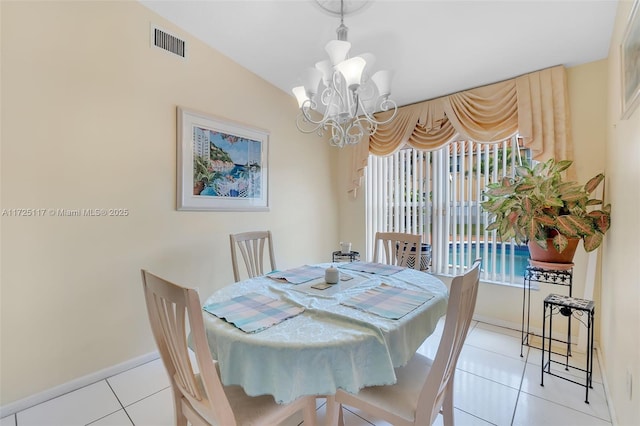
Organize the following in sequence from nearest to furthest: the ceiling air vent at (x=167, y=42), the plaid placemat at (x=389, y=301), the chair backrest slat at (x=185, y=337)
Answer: the chair backrest slat at (x=185, y=337), the plaid placemat at (x=389, y=301), the ceiling air vent at (x=167, y=42)

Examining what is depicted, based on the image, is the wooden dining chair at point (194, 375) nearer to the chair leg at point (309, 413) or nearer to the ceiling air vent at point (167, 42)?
the chair leg at point (309, 413)

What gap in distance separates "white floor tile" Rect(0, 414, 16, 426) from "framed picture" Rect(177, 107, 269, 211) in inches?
61.2

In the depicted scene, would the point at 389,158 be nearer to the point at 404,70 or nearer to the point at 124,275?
the point at 404,70

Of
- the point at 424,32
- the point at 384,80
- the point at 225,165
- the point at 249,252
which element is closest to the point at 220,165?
the point at 225,165

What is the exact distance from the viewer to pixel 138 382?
1.98 metres

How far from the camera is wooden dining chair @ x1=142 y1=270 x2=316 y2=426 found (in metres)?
0.92

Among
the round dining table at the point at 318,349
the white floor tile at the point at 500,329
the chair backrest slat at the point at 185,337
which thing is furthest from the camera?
the white floor tile at the point at 500,329

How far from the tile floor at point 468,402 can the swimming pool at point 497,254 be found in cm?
86

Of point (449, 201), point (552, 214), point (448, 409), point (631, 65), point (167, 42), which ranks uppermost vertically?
point (167, 42)

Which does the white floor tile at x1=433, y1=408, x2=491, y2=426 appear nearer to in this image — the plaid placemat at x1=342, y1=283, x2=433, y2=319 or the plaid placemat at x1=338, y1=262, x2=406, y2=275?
the plaid placemat at x1=342, y1=283, x2=433, y2=319

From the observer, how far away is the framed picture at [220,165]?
240 cm

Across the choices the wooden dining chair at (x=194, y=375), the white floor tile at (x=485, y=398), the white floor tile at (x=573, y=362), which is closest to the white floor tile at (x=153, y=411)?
the wooden dining chair at (x=194, y=375)

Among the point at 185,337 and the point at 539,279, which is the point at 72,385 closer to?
the point at 185,337

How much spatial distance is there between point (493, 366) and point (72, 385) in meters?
2.98
